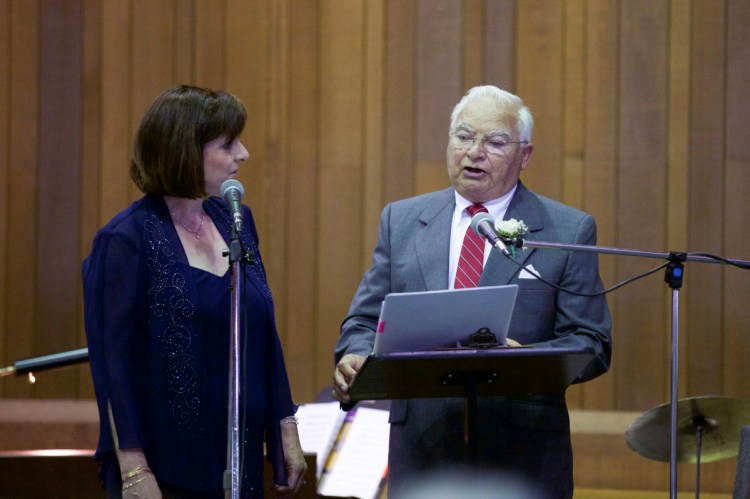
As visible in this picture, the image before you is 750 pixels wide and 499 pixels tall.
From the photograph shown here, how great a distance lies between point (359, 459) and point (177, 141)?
1.75 metres

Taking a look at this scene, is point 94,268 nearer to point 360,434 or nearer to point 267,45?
point 360,434

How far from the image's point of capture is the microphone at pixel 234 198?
2.53m

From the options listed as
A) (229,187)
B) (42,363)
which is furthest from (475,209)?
(42,363)

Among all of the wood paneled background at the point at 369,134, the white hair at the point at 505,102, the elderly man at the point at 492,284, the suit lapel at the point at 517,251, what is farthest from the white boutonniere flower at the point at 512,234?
the wood paneled background at the point at 369,134

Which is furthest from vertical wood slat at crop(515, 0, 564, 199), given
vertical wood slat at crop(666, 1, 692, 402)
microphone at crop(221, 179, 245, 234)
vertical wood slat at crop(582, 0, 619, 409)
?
microphone at crop(221, 179, 245, 234)

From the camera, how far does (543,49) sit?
5070 millimetres

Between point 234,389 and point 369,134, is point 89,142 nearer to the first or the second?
point 369,134

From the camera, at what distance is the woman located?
2709mm

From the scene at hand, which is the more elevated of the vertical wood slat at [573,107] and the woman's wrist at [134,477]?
the vertical wood slat at [573,107]

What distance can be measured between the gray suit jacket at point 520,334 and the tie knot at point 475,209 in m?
0.07

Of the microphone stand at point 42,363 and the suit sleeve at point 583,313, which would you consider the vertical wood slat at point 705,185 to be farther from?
the microphone stand at point 42,363

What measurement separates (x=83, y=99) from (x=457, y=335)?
3.24 metres

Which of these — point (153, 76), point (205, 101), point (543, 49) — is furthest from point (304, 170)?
point (205, 101)

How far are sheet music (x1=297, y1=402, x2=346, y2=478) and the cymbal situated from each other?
1.09 meters
